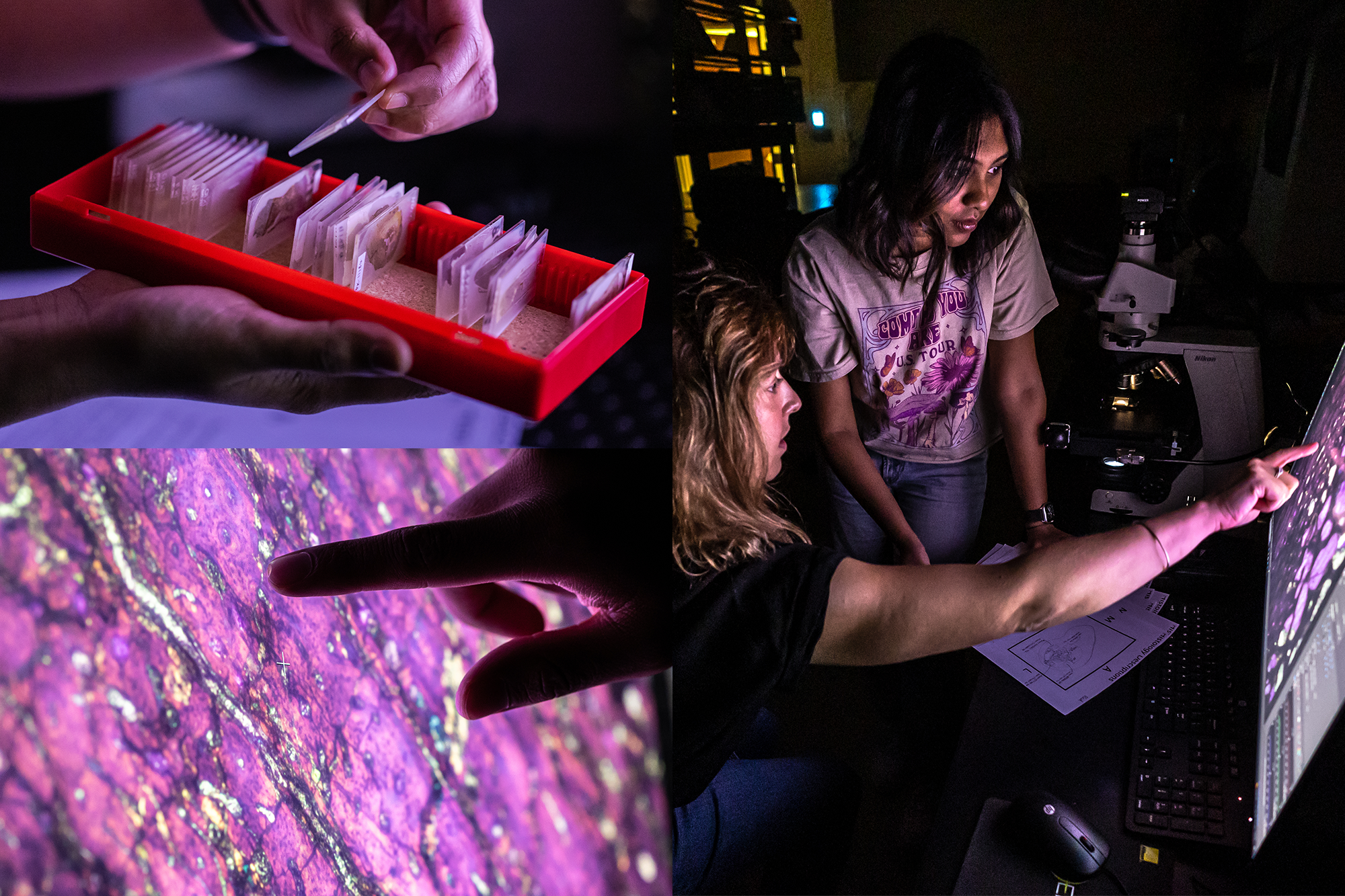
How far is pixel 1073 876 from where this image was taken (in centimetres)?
109

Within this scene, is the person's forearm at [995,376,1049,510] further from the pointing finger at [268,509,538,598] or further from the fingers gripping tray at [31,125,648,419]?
the pointing finger at [268,509,538,598]

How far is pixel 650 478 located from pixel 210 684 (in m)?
0.85

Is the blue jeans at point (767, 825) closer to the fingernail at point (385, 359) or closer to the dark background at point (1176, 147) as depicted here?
the dark background at point (1176, 147)

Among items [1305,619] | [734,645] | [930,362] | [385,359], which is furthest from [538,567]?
[1305,619]

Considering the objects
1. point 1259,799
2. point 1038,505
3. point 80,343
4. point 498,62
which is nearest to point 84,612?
point 80,343

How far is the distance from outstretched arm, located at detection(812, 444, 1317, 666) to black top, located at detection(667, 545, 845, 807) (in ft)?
0.13

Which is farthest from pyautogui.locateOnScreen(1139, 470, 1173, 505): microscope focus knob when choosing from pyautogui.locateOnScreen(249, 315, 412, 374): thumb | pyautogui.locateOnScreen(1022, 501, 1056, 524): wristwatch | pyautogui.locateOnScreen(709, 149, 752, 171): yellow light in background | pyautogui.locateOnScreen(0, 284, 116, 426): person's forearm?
pyautogui.locateOnScreen(0, 284, 116, 426): person's forearm

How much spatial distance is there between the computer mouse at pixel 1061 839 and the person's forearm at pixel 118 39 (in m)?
1.46

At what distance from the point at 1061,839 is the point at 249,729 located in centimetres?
128

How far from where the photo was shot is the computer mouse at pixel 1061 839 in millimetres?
1080

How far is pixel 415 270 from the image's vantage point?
1.09 m

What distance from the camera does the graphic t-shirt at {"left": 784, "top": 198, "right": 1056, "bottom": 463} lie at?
1.07 m

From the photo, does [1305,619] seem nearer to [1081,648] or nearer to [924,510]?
[1081,648]

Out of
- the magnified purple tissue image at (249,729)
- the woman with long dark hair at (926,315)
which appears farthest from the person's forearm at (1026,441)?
the magnified purple tissue image at (249,729)
